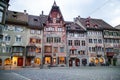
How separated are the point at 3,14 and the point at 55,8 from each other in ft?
81.6

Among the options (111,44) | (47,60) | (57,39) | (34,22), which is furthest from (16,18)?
(111,44)

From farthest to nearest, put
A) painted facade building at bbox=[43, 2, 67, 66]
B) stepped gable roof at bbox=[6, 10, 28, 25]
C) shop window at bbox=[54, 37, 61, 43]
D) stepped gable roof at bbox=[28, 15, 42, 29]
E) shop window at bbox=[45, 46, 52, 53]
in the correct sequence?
1. shop window at bbox=[54, 37, 61, 43]
2. shop window at bbox=[45, 46, 52, 53]
3. painted facade building at bbox=[43, 2, 67, 66]
4. stepped gable roof at bbox=[28, 15, 42, 29]
5. stepped gable roof at bbox=[6, 10, 28, 25]

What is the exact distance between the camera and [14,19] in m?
37.3

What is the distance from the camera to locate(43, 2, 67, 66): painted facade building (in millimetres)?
39156

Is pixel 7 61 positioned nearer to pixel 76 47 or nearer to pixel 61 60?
pixel 61 60

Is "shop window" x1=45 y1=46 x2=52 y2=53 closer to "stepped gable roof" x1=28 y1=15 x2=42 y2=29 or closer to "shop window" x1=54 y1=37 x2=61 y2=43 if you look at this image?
"shop window" x1=54 y1=37 x2=61 y2=43

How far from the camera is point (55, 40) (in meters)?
40.5

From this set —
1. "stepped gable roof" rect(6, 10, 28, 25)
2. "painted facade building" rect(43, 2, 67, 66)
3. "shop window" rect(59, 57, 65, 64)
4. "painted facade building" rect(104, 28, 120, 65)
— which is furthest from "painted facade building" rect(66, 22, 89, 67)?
"stepped gable roof" rect(6, 10, 28, 25)

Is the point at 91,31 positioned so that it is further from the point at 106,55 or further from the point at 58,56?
the point at 58,56

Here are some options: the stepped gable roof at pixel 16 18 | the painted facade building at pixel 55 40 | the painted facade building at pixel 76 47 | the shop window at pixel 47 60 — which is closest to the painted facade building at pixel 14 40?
the stepped gable roof at pixel 16 18

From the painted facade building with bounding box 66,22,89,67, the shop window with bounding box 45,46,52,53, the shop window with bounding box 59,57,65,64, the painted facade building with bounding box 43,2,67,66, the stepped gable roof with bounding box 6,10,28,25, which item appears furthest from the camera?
the painted facade building with bounding box 66,22,89,67

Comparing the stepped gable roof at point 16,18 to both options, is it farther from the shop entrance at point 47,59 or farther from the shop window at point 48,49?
the shop entrance at point 47,59

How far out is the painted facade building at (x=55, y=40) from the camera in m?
39.2

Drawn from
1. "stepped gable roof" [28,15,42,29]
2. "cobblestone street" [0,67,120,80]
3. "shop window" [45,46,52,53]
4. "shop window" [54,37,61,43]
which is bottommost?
"cobblestone street" [0,67,120,80]
